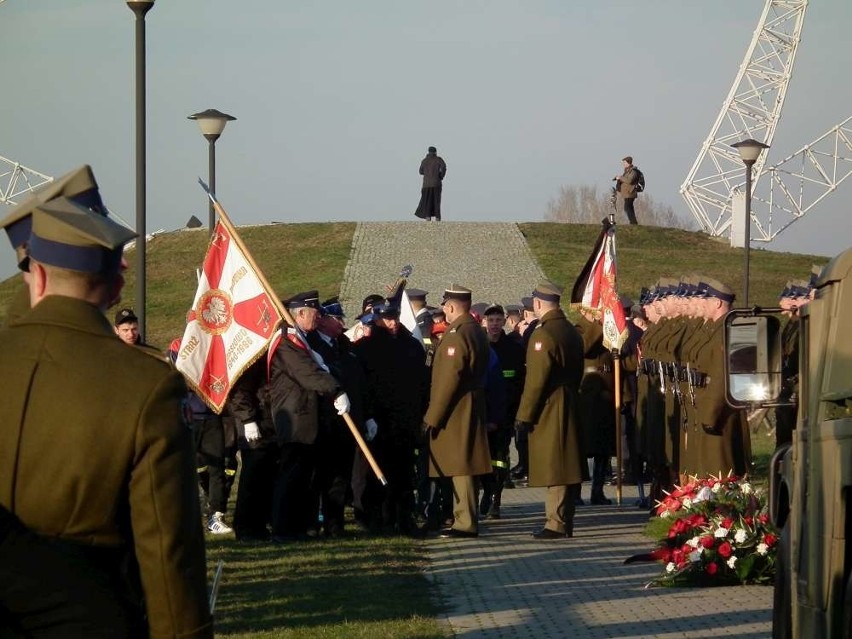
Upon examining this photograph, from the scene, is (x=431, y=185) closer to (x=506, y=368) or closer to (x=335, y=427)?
(x=506, y=368)

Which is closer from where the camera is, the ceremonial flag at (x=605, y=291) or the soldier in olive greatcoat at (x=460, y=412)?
the soldier in olive greatcoat at (x=460, y=412)

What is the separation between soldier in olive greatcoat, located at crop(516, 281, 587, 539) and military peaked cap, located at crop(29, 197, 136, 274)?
958 cm

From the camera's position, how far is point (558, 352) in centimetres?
1366

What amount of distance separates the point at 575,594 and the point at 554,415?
132 inches

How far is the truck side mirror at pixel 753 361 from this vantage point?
20.5 feet

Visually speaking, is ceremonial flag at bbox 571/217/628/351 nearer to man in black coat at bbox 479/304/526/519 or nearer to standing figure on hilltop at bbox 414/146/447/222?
man in black coat at bbox 479/304/526/519

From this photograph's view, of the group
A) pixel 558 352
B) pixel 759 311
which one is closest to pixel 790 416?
pixel 558 352

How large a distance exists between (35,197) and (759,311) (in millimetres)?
3040

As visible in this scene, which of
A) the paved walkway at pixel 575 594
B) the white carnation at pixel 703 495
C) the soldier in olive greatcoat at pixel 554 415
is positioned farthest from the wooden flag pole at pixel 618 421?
the white carnation at pixel 703 495

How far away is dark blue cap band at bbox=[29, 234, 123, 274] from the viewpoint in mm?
4156

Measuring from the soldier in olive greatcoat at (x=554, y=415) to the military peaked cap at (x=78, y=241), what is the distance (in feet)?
31.4

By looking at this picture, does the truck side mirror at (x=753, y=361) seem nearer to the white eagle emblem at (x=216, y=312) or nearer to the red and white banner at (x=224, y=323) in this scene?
the red and white banner at (x=224, y=323)

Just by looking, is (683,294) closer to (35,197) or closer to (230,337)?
(230,337)

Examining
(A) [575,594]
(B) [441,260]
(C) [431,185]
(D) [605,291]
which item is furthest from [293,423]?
(C) [431,185]
